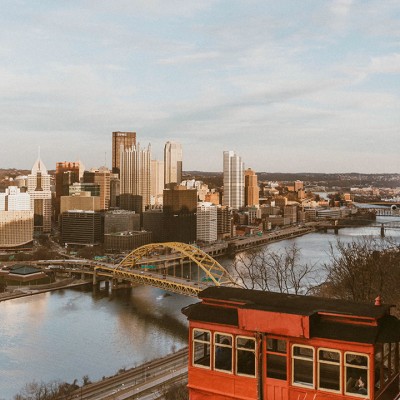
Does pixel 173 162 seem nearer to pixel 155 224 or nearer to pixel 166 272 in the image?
pixel 155 224

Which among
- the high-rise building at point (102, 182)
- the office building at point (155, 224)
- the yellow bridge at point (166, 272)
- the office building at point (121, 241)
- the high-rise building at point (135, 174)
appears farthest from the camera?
the high-rise building at point (135, 174)

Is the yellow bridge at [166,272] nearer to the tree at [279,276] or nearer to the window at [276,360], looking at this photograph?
the tree at [279,276]

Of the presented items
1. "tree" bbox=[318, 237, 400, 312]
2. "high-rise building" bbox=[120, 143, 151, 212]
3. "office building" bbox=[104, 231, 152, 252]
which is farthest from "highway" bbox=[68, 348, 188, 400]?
"high-rise building" bbox=[120, 143, 151, 212]

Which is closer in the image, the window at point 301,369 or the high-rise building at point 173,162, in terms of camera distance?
the window at point 301,369

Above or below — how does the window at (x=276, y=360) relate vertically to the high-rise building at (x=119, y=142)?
below

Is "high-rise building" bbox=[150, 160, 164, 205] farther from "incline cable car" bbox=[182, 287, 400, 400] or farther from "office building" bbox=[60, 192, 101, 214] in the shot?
"incline cable car" bbox=[182, 287, 400, 400]

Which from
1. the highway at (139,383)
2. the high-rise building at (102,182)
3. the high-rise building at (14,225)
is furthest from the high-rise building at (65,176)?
the highway at (139,383)
